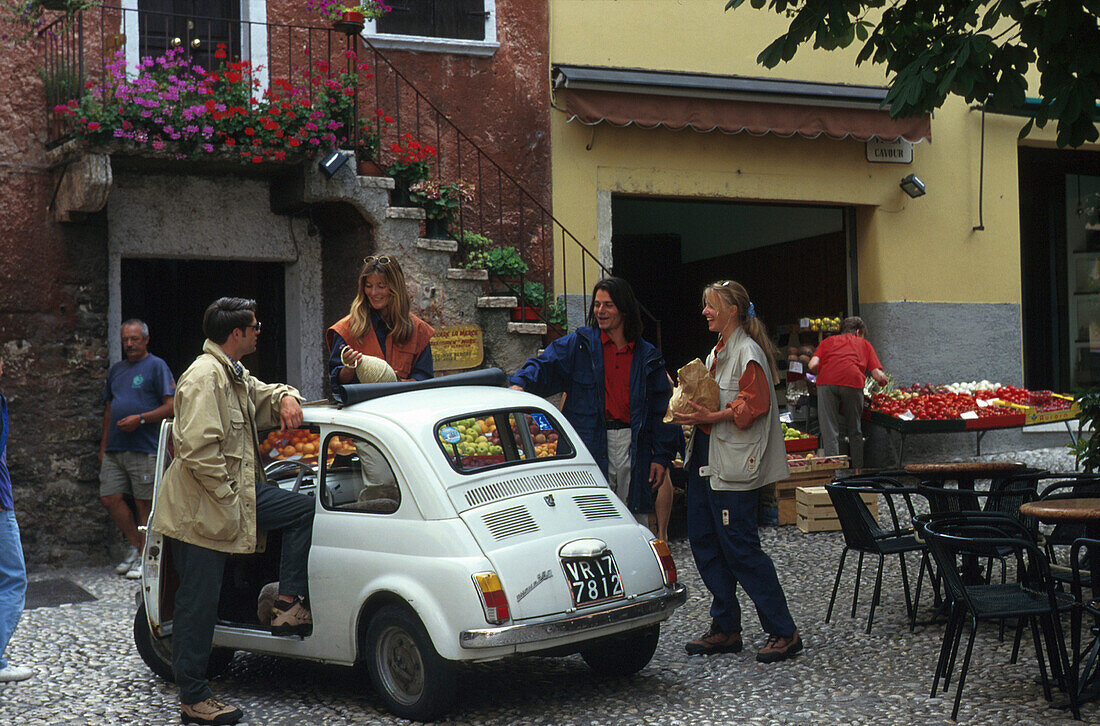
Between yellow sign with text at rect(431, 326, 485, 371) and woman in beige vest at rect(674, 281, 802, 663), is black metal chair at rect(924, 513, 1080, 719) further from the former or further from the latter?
yellow sign with text at rect(431, 326, 485, 371)

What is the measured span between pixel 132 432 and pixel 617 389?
457 cm

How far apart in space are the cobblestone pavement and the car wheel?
7 cm

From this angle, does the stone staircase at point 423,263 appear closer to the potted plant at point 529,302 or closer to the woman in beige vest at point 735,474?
the potted plant at point 529,302

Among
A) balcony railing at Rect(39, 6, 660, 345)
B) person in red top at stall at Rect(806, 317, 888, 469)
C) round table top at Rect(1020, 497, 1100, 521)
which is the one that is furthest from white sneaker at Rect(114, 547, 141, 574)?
person in red top at stall at Rect(806, 317, 888, 469)

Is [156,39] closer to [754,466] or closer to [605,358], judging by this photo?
[605,358]

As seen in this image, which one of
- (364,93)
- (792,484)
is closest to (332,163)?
(364,93)

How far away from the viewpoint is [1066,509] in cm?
497

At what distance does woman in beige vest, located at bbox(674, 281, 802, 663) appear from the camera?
227 inches

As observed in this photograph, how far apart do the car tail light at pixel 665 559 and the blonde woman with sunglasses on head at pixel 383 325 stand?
1784 millimetres

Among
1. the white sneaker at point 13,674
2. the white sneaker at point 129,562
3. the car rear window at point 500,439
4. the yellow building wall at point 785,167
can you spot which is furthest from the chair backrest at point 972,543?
the yellow building wall at point 785,167

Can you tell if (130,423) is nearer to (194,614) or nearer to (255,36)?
(255,36)

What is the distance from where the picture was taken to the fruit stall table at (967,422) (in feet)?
40.4

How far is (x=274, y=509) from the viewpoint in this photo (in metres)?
5.33

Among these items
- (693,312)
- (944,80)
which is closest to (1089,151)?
(693,312)
